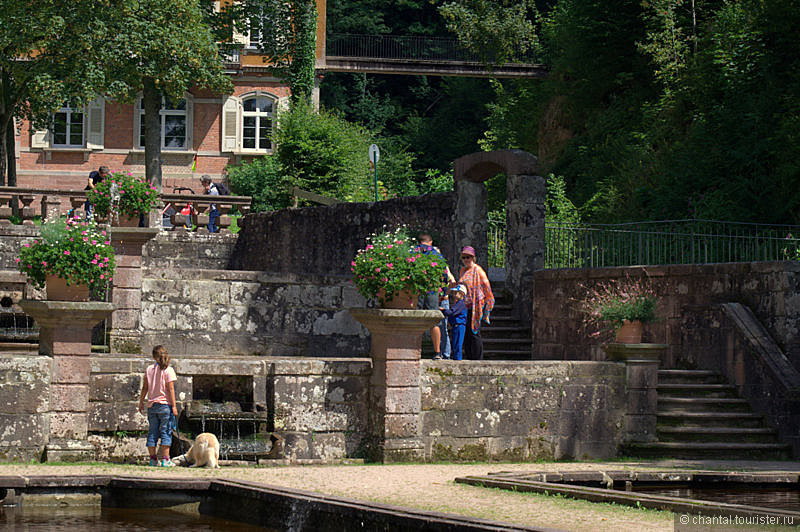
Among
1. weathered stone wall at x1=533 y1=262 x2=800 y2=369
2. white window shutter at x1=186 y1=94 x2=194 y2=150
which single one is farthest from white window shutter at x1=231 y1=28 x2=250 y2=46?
weathered stone wall at x1=533 y1=262 x2=800 y2=369

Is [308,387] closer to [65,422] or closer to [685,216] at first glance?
[65,422]

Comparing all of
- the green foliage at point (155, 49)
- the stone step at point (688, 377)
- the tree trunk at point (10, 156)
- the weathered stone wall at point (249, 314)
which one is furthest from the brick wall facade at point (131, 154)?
the stone step at point (688, 377)

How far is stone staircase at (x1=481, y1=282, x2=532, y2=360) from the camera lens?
18406 mm

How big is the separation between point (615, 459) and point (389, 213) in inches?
356

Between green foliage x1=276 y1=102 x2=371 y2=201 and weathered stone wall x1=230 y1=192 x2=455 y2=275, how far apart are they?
501cm

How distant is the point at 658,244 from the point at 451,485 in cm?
887

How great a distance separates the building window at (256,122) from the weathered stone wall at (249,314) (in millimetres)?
27484

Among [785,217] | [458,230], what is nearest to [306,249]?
[458,230]

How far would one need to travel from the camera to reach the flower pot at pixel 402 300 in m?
13.0

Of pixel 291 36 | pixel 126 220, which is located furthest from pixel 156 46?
pixel 126 220

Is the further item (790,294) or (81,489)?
(790,294)

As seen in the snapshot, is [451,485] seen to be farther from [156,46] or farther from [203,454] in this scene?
[156,46]

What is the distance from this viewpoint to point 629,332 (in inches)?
561

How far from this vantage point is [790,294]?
15070 mm
